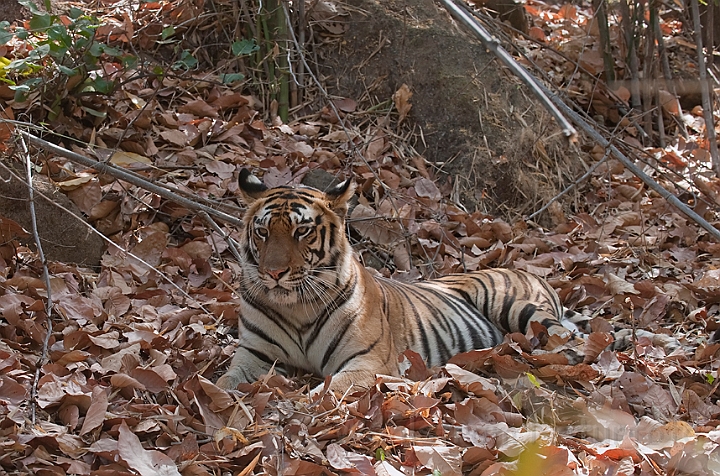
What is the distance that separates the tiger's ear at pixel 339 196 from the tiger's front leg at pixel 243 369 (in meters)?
0.89

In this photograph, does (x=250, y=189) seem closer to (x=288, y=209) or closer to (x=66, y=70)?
(x=288, y=209)

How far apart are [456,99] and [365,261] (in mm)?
1945

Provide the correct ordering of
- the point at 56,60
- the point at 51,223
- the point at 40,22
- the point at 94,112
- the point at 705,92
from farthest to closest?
the point at 705,92 < the point at 94,112 < the point at 56,60 < the point at 40,22 < the point at 51,223

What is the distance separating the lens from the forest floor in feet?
10.6

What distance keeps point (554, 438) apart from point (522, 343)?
3.86ft

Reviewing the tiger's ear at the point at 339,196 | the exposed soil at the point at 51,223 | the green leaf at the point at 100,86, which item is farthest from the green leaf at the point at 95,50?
the tiger's ear at the point at 339,196

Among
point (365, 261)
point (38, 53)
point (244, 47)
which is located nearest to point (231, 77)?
point (244, 47)

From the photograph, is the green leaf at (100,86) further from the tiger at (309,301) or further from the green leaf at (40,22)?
the tiger at (309,301)

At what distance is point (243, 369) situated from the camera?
4094 mm

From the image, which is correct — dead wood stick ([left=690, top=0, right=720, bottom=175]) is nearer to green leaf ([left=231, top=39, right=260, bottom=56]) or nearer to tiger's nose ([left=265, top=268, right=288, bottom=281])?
green leaf ([left=231, top=39, right=260, bottom=56])

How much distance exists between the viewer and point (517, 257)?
239 inches

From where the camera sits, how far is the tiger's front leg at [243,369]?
396 centimetres

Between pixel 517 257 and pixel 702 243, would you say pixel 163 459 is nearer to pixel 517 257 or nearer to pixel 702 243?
pixel 517 257

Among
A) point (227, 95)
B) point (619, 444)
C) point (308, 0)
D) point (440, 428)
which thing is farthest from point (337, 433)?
point (308, 0)
